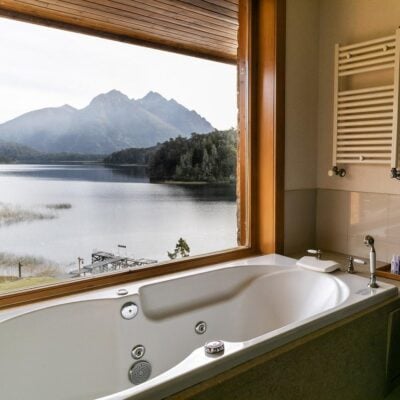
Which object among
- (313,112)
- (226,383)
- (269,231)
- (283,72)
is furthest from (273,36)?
(226,383)

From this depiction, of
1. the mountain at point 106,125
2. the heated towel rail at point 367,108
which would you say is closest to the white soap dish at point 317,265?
the heated towel rail at point 367,108

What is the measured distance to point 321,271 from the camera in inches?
82.0

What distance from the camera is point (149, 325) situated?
1.82 m

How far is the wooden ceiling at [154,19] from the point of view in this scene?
177 cm

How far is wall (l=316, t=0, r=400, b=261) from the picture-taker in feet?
7.43

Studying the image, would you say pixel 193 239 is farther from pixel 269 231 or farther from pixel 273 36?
pixel 273 36

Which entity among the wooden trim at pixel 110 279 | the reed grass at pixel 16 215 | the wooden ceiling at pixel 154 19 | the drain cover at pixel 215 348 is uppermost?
the wooden ceiling at pixel 154 19

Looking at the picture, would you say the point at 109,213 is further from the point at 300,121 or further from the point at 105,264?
the point at 300,121

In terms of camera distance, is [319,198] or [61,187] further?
[319,198]

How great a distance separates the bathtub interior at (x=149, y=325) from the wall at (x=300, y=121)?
0.52m

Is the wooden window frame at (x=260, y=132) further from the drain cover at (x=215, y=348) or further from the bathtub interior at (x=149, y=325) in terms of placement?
the drain cover at (x=215, y=348)

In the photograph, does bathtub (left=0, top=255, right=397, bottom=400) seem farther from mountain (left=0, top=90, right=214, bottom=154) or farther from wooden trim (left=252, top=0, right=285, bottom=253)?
mountain (left=0, top=90, right=214, bottom=154)

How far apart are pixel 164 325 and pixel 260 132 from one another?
4.53 ft

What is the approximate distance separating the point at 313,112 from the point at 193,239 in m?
1.24
